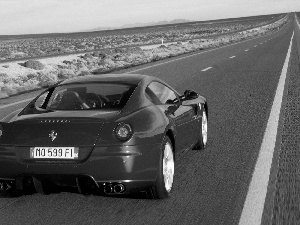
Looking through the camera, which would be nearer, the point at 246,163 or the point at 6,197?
the point at 6,197

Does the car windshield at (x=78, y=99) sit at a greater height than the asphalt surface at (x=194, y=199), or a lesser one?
greater

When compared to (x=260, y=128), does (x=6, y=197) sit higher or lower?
higher

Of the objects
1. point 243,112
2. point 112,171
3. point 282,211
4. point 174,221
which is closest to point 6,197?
point 112,171

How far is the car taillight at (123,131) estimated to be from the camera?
14.9 feet

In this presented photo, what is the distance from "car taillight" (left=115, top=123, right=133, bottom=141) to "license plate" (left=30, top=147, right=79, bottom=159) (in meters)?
0.37

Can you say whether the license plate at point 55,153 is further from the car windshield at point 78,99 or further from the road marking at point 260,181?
the road marking at point 260,181

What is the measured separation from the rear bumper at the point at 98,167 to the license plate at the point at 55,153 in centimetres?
4

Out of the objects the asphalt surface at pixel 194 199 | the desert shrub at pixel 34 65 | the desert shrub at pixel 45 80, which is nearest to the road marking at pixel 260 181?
the asphalt surface at pixel 194 199

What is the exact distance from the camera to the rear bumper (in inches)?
177

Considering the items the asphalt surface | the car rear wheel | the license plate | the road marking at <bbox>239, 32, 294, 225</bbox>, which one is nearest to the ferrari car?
the license plate

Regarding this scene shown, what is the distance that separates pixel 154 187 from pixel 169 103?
1160 millimetres

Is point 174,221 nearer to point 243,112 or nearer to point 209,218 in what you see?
point 209,218

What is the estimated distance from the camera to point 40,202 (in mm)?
5047

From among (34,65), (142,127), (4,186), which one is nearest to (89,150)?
(142,127)
